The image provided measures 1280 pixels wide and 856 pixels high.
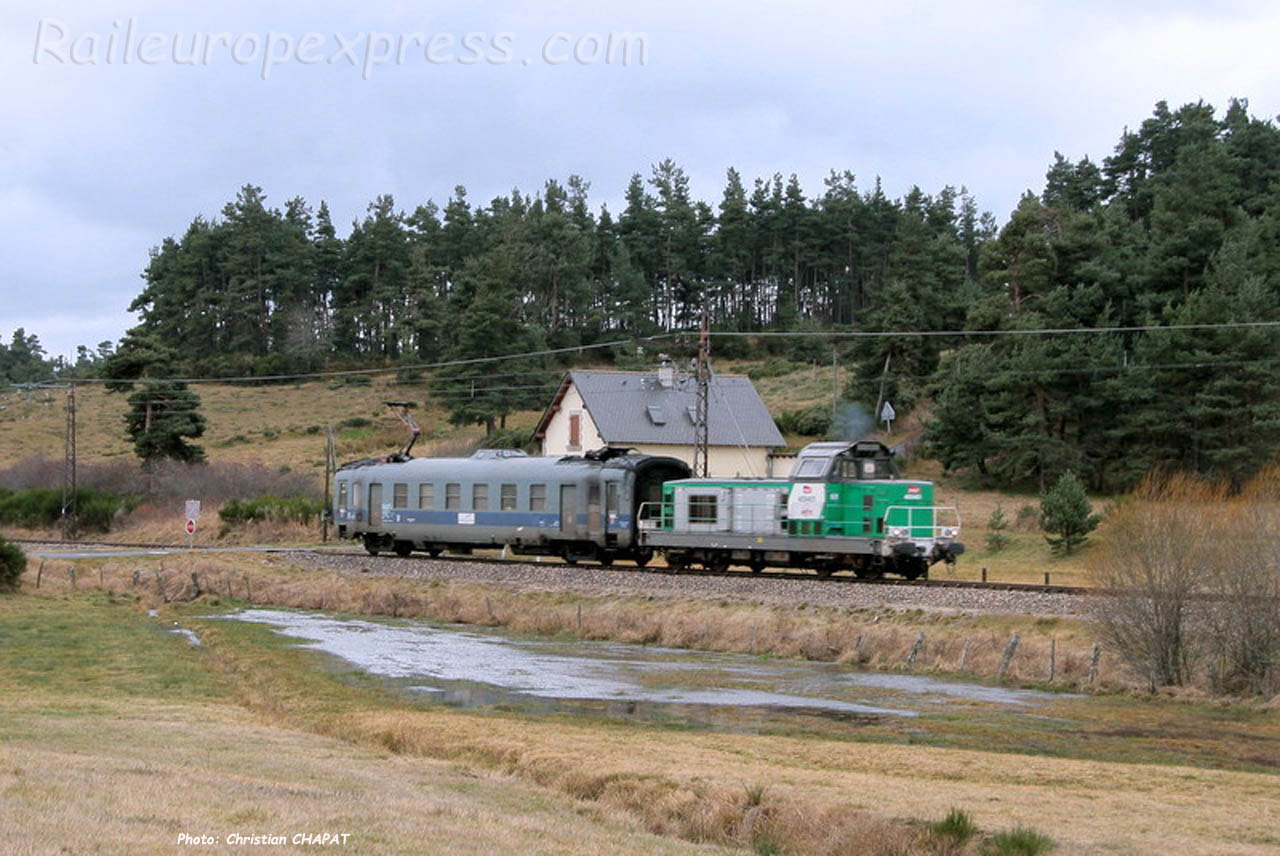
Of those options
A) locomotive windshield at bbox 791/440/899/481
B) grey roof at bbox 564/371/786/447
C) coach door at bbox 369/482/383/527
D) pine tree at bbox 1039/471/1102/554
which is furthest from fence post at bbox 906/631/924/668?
grey roof at bbox 564/371/786/447

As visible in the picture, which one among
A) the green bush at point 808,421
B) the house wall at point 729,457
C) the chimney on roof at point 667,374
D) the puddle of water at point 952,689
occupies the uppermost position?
the chimney on roof at point 667,374

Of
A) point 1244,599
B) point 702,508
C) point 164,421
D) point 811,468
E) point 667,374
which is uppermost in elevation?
point 667,374

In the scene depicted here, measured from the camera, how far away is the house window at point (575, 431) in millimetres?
67688

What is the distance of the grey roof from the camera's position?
65275 millimetres

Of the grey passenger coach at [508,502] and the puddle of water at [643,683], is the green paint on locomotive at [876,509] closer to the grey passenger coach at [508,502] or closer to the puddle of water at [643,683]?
the puddle of water at [643,683]

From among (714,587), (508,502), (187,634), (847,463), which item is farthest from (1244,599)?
(508,502)

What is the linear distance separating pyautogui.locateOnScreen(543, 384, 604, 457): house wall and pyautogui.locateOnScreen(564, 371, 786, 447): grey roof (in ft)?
2.67

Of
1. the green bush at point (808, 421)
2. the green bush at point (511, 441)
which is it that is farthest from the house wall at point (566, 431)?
the green bush at point (808, 421)

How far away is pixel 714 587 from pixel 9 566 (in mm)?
23156

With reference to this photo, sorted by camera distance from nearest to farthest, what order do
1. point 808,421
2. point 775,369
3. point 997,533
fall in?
point 997,533 → point 808,421 → point 775,369

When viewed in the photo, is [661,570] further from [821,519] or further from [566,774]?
[566,774]

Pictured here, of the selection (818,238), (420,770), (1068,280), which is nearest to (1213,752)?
(420,770)

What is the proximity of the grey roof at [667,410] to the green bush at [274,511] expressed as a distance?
1448 cm

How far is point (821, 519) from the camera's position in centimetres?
3662
